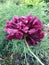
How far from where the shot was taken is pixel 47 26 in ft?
12.2

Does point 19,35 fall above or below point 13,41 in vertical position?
above

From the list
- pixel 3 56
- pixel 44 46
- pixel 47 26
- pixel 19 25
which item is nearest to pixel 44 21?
pixel 47 26

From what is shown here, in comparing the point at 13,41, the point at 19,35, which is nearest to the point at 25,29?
the point at 19,35

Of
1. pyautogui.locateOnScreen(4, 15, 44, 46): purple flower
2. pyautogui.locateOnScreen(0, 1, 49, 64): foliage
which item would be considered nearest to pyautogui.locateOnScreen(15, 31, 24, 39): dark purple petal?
pyautogui.locateOnScreen(4, 15, 44, 46): purple flower

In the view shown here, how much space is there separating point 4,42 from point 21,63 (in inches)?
15.9

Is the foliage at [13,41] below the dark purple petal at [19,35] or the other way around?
below

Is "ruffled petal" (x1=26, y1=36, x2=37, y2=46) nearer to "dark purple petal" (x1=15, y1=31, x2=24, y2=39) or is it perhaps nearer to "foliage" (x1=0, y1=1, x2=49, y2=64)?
"dark purple petal" (x1=15, y1=31, x2=24, y2=39)

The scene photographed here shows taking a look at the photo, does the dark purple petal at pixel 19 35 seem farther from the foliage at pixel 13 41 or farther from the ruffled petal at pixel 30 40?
the foliage at pixel 13 41

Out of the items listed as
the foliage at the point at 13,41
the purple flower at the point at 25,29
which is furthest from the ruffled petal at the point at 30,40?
the foliage at the point at 13,41

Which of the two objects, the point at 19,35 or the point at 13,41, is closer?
the point at 19,35

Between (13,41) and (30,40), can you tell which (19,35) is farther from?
(13,41)

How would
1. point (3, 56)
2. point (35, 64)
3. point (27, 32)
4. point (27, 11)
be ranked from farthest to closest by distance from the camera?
point (27, 11) < point (3, 56) < point (35, 64) < point (27, 32)

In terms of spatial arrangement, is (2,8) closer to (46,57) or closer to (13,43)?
(13,43)

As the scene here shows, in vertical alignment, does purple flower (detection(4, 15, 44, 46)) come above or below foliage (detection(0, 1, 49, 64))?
above
